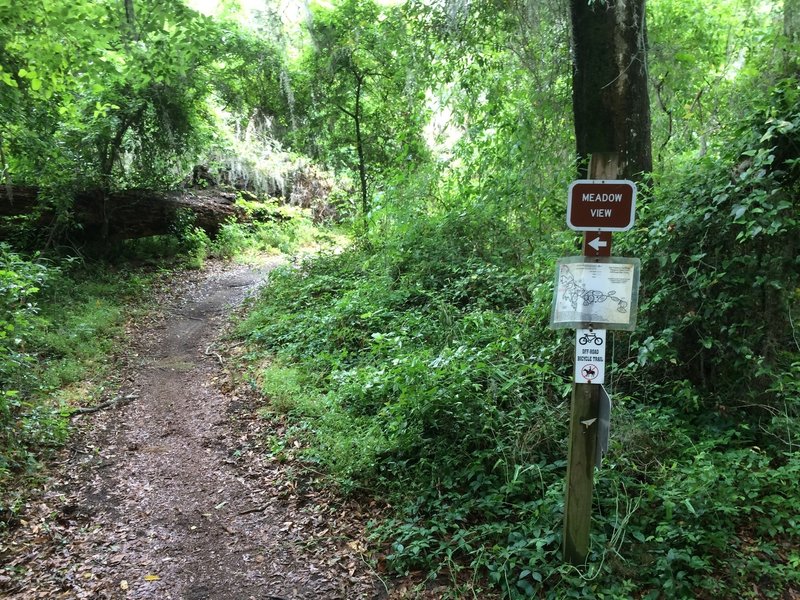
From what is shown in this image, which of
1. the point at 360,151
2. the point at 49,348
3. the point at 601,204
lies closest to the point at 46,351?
the point at 49,348

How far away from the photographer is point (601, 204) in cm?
288

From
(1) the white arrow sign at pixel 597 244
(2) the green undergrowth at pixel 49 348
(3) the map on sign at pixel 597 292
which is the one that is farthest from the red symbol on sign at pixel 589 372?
(2) the green undergrowth at pixel 49 348

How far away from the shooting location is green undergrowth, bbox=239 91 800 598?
323 centimetres

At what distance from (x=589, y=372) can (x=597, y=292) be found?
1.52 ft

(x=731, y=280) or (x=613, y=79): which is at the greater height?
(x=613, y=79)

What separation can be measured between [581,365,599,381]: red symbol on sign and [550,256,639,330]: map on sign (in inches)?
9.5

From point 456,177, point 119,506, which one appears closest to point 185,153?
point 456,177

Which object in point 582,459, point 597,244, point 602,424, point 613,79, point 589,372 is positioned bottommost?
point 582,459

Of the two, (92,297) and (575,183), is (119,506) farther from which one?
(92,297)

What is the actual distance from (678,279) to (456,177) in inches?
223

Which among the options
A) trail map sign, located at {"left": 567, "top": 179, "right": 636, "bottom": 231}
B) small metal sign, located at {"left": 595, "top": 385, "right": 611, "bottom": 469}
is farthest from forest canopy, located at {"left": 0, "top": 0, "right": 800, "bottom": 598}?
trail map sign, located at {"left": 567, "top": 179, "right": 636, "bottom": 231}

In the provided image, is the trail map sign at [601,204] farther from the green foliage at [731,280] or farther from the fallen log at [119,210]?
the fallen log at [119,210]

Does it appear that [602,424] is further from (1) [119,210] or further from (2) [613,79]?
(1) [119,210]

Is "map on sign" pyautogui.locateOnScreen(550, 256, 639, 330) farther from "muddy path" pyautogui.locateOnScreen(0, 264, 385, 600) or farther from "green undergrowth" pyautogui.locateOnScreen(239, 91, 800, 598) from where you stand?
"muddy path" pyautogui.locateOnScreen(0, 264, 385, 600)
